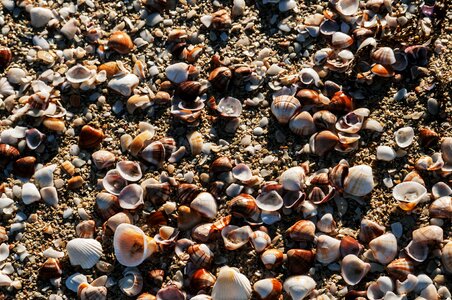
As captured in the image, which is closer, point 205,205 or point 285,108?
point 205,205

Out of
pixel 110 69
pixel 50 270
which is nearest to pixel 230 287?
pixel 50 270

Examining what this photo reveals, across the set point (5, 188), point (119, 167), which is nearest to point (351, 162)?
point (119, 167)

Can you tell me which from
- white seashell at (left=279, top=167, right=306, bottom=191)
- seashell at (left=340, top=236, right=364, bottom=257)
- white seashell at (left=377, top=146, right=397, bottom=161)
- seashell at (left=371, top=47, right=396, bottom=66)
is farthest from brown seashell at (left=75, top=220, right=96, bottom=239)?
seashell at (left=371, top=47, right=396, bottom=66)

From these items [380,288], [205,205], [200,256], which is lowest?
[380,288]

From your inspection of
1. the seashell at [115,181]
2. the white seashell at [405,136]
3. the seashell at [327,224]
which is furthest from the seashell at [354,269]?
the seashell at [115,181]

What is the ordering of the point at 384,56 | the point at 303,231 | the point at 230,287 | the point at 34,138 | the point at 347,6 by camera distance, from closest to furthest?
1. the point at 230,287
2. the point at 303,231
3. the point at 34,138
4. the point at 384,56
5. the point at 347,6

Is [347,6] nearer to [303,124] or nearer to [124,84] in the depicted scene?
[303,124]
